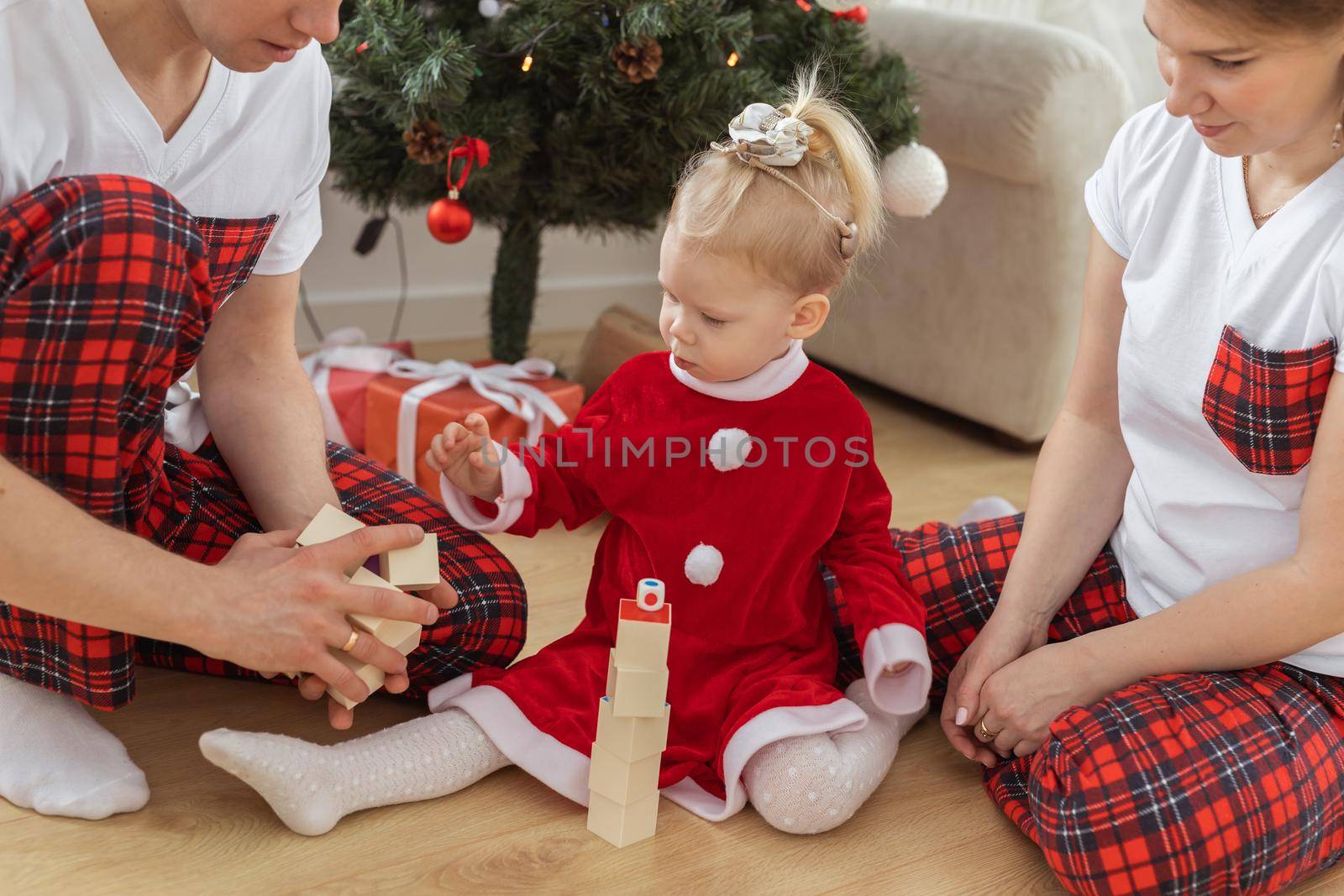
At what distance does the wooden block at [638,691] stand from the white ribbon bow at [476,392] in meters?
0.78

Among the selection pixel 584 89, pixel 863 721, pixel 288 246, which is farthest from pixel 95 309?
pixel 584 89

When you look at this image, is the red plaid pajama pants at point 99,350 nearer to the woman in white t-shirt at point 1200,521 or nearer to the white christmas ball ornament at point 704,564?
the white christmas ball ornament at point 704,564

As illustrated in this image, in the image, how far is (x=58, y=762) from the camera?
3.62 feet

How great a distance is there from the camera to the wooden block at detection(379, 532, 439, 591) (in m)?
1.09

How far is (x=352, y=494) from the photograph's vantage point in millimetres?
1300

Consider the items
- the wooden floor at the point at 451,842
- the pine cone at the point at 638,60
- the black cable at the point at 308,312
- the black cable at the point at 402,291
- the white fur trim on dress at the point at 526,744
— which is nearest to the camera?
the wooden floor at the point at 451,842

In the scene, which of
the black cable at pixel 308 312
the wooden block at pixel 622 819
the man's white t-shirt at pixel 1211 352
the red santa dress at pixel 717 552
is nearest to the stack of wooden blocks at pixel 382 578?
the red santa dress at pixel 717 552

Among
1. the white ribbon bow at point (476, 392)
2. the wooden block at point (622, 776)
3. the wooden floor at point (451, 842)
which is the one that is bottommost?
the white ribbon bow at point (476, 392)

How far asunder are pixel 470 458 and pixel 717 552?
233mm

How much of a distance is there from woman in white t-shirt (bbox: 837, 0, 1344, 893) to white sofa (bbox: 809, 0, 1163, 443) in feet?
2.55

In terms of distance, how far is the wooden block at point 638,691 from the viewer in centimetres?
103

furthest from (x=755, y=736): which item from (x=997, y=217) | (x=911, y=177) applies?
(x=997, y=217)

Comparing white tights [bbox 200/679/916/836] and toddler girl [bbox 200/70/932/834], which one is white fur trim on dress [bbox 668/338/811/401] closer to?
toddler girl [bbox 200/70/932/834]

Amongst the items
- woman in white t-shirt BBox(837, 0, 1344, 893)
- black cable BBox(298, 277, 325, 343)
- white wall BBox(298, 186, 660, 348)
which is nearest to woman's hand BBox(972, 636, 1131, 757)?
woman in white t-shirt BBox(837, 0, 1344, 893)
